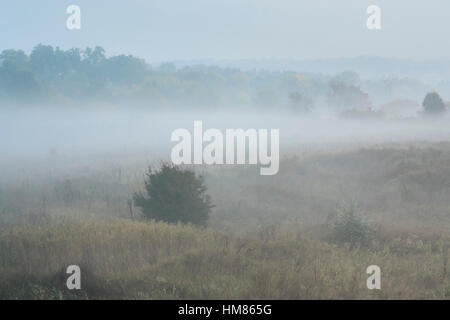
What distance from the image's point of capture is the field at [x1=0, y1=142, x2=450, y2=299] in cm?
709

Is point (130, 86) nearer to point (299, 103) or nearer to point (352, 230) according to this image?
point (299, 103)

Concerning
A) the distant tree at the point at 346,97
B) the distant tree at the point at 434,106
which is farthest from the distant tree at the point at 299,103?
the distant tree at the point at 434,106

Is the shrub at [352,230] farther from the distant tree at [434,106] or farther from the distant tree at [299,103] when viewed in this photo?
the distant tree at [299,103]

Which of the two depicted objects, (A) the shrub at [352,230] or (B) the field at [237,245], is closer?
(B) the field at [237,245]

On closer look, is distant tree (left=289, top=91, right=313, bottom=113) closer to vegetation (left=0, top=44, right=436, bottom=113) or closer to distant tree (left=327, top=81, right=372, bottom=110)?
vegetation (left=0, top=44, right=436, bottom=113)

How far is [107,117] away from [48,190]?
2490 inches

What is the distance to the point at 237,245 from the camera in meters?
9.54

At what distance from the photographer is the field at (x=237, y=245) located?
23.2 ft

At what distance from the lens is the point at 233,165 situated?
25688 millimetres

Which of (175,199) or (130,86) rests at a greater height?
(130,86)

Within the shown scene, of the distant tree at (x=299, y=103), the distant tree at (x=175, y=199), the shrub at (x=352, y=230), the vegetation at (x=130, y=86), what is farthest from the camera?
the distant tree at (x=299, y=103)

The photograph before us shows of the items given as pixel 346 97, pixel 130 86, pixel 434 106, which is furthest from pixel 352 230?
pixel 130 86
